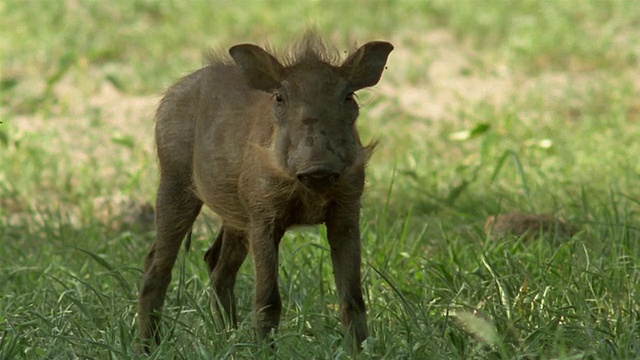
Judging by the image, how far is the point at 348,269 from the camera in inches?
175

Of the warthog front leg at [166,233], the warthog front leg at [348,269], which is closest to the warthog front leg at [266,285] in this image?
the warthog front leg at [348,269]

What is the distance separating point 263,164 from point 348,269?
0.47 m

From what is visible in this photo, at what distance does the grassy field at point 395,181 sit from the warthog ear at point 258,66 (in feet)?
1.54

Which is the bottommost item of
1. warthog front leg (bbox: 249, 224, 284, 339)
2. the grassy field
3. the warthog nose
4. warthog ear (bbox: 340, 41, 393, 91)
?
the grassy field

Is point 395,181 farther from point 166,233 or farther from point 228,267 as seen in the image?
point 166,233

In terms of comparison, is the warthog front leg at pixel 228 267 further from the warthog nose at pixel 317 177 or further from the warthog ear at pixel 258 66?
the warthog nose at pixel 317 177

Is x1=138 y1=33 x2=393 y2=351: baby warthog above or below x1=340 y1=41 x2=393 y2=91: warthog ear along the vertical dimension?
below

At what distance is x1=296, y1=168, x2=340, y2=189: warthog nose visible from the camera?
391 centimetres

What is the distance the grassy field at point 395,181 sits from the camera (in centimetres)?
436

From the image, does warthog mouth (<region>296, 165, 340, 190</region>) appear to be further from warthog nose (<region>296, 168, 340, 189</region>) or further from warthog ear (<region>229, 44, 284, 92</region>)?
warthog ear (<region>229, 44, 284, 92</region>)

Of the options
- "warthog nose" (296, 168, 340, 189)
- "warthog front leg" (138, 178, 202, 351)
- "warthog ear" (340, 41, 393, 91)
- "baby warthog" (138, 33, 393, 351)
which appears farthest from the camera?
"warthog front leg" (138, 178, 202, 351)

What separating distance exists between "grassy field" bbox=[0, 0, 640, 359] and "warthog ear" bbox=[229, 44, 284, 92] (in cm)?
47

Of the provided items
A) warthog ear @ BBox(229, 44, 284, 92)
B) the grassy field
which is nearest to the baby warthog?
warthog ear @ BBox(229, 44, 284, 92)

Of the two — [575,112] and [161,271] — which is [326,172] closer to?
[161,271]
